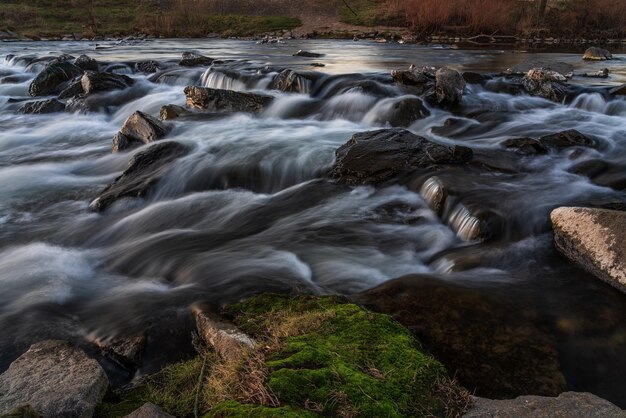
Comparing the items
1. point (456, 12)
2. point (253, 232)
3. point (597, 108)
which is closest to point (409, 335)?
point (253, 232)

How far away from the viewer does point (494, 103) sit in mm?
12758

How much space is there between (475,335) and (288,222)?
3.75m

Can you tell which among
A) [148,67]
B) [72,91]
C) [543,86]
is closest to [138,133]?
[72,91]

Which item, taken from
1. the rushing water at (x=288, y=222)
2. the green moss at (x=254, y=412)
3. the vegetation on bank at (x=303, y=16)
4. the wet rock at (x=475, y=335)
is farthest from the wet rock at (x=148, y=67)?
the green moss at (x=254, y=412)

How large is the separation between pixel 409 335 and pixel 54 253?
501 centimetres

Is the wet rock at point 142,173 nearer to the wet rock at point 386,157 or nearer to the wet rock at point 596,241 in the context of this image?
the wet rock at point 386,157

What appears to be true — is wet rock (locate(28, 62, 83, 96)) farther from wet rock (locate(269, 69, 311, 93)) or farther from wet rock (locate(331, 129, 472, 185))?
wet rock (locate(331, 129, 472, 185))

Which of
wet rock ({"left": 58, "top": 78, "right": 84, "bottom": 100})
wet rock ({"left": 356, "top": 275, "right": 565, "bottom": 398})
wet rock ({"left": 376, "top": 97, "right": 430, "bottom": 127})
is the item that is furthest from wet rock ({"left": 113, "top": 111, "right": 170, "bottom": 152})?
wet rock ({"left": 356, "top": 275, "right": 565, "bottom": 398})

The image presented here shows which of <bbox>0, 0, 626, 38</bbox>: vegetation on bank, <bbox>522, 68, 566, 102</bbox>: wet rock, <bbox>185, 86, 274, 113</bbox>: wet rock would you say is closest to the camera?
<bbox>185, 86, 274, 113</bbox>: wet rock

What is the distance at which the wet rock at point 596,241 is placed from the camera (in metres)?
4.95

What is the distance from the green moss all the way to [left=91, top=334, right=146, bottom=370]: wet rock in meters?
1.65

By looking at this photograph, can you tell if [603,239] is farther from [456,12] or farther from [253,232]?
[456,12]

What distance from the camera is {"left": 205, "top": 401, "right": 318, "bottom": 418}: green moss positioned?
8.51ft

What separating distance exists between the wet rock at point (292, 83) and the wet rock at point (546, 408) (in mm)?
12158
